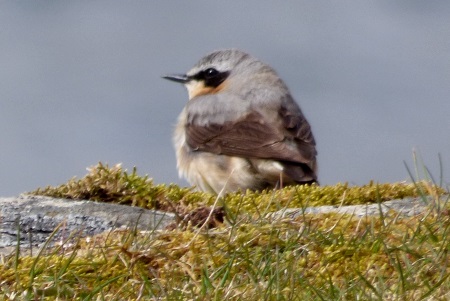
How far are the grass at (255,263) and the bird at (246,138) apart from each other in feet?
17.4

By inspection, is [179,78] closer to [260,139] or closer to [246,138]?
[246,138]

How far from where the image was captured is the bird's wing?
36.1 ft

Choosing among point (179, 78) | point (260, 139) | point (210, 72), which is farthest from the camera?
point (179, 78)

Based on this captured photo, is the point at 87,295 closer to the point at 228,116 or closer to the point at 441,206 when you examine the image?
the point at 441,206

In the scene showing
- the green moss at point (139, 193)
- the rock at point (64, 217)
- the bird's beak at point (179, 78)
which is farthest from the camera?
the bird's beak at point (179, 78)

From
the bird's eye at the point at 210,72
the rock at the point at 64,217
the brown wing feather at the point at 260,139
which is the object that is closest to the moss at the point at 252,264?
the rock at the point at 64,217

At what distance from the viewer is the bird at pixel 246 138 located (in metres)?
11.0

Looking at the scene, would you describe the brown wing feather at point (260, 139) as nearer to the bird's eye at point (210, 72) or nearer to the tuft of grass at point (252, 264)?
the bird's eye at point (210, 72)

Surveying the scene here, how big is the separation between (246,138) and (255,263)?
6.67 metres

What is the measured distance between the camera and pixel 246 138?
36.6 ft

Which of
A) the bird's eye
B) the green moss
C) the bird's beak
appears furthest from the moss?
the bird's beak

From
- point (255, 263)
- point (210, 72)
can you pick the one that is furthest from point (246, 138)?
point (255, 263)

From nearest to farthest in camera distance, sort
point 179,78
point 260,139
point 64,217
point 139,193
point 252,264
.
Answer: point 252,264, point 64,217, point 139,193, point 260,139, point 179,78

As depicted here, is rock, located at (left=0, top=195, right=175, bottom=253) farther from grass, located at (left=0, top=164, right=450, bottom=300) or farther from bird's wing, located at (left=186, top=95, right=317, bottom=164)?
bird's wing, located at (left=186, top=95, right=317, bottom=164)
